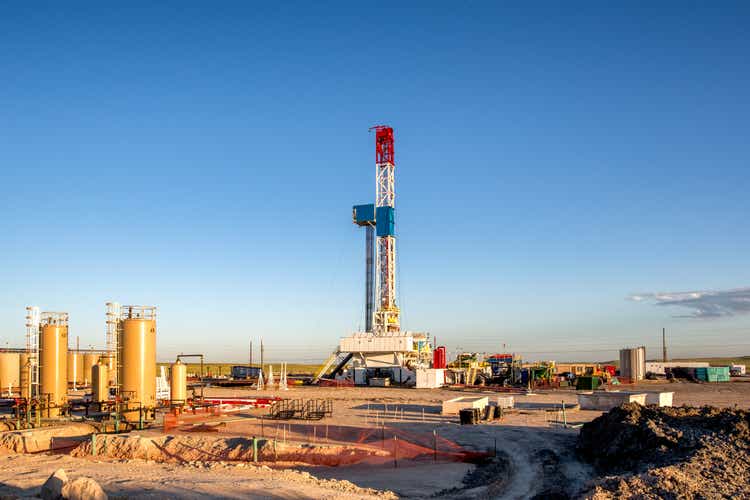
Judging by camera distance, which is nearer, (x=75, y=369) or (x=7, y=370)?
(x=7, y=370)

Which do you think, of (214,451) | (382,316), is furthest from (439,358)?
(214,451)

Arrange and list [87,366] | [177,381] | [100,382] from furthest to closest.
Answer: [87,366] < [100,382] < [177,381]

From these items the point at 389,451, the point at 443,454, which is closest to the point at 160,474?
the point at 389,451

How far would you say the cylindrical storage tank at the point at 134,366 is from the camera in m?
26.2

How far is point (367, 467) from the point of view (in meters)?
19.0

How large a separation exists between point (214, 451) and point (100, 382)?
40.3 feet

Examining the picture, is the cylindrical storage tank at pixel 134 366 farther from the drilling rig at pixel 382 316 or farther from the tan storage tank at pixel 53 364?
the drilling rig at pixel 382 316

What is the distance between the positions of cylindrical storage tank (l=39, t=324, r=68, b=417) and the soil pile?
2103 cm

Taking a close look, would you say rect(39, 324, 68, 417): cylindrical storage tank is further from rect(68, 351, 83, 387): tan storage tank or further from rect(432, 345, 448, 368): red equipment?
rect(432, 345, 448, 368): red equipment

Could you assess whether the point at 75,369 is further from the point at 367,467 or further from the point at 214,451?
the point at 367,467

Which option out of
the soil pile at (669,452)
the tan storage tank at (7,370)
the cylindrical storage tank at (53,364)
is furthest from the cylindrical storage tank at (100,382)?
the soil pile at (669,452)

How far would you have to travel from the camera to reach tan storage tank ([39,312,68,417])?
2887 centimetres

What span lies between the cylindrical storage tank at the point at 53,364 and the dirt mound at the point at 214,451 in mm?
8064

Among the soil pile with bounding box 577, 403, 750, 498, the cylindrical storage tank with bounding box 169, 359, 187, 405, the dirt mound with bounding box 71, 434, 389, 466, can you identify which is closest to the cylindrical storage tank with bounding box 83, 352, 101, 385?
the cylindrical storage tank with bounding box 169, 359, 187, 405
